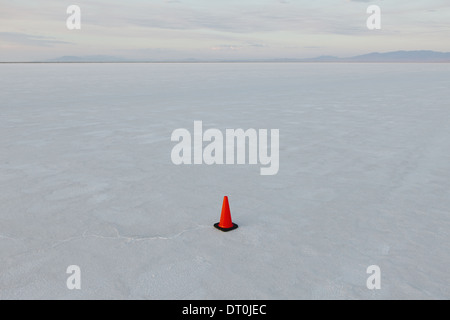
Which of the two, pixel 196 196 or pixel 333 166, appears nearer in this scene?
pixel 196 196

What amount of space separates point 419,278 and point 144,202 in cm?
338

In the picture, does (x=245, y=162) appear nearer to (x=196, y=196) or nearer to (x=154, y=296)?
(x=196, y=196)

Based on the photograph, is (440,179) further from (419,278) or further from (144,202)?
(144,202)

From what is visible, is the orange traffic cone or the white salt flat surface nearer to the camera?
the white salt flat surface

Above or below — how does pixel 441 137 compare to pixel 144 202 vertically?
above

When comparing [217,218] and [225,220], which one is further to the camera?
[217,218]

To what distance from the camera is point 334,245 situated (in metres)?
4.14

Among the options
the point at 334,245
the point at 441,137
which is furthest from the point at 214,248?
the point at 441,137

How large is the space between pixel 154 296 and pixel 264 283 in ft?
3.01

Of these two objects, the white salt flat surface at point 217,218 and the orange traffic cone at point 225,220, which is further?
the orange traffic cone at point 225,220
